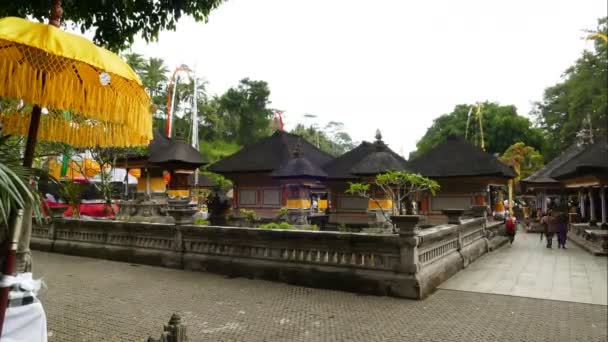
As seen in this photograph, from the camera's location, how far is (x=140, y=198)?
2462 cm

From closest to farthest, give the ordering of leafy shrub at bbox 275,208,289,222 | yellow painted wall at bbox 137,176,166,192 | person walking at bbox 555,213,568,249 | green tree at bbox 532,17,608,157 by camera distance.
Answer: person walking at bbox 555,213,568,249, leafy shrub at bbox 275,208,289,222, yellow painted wall at bbox 137,176,166,192, green tree at bbox 532,17,608,157

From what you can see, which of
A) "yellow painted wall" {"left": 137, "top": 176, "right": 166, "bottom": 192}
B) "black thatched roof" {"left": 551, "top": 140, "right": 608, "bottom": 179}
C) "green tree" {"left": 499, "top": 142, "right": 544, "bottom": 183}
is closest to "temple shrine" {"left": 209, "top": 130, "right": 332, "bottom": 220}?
"yellow painted wall" {"left": 137, "top": 176, "right": 166, "bottom": 192}

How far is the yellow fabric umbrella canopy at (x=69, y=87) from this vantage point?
3.35 meters

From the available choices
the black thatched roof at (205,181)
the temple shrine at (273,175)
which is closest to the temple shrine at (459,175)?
the temple shrine at (273,175)

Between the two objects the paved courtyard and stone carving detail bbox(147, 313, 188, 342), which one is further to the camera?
the paved courtyard

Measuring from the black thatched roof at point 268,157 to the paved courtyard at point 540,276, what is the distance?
38.8ft

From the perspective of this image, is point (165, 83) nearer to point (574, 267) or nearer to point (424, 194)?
point (424, 194)

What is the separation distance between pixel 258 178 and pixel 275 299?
53.6ft

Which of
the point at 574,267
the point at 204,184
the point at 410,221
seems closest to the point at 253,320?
the point at 410,221

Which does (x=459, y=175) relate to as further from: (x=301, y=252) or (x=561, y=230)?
(x=301, y=252)

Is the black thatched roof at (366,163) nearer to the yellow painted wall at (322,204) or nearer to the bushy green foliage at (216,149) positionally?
the yellow painted wall at (322,204)

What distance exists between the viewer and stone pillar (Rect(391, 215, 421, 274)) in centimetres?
715

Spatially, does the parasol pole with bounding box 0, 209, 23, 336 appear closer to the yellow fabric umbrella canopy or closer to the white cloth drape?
the white cloth drape

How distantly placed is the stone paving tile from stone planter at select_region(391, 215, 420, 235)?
1.17m
